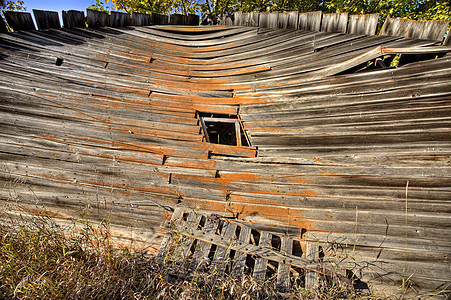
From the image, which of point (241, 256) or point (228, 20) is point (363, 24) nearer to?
point (228, 20)

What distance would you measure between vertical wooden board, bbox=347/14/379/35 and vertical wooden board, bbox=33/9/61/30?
18.6 ft

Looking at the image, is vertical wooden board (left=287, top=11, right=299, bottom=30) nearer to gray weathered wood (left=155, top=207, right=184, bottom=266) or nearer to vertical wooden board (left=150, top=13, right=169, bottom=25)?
vertical wooden board (left=150, top=13, right=169, bottom=25)

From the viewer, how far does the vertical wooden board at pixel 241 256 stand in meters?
3.16

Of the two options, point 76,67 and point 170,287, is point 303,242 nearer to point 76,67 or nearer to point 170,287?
point 170,287

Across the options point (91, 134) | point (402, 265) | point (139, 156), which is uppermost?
point (91, 134)

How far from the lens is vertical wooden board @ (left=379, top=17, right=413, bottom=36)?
3.79 m

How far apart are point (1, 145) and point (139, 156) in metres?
2.39

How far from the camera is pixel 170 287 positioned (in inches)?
109

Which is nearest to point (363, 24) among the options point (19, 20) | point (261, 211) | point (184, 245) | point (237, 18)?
point (237, 18)

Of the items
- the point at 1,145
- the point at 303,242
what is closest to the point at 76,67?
the point at 1,145

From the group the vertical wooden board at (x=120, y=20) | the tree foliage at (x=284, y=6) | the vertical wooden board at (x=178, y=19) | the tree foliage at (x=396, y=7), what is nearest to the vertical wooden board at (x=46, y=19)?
the vertical wooden board at (x=120, y=20)

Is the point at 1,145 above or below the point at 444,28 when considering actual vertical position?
below

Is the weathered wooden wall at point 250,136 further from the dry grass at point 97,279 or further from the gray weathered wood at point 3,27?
the dry grass at point 97,279

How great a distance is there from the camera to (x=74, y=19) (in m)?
5.20
